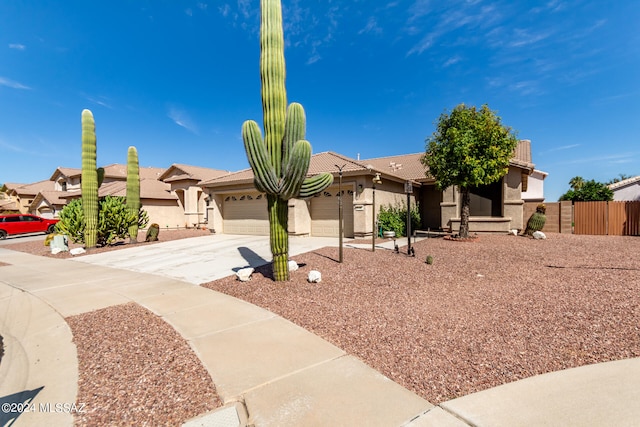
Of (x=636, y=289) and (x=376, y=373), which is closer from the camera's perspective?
(x=376, y=373)

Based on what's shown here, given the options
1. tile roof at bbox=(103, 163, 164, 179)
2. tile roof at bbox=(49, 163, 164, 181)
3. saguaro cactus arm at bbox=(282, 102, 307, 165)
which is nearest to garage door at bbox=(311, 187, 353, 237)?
saguaro cactus arm at bbox=(282, 102, 307, 165)

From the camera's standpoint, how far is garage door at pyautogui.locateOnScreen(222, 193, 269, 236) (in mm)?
17422

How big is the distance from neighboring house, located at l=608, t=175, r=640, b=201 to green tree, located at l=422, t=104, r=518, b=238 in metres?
27.5

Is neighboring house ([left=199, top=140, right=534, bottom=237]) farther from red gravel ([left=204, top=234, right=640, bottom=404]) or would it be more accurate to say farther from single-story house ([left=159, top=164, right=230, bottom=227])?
Answer: single-story house ([left=159, top=164, right=230, bottom=227])

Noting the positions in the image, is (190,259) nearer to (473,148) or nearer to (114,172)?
(473,148)

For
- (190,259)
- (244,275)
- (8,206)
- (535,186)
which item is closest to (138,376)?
(244,275)

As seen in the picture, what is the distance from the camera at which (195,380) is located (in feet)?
10.2

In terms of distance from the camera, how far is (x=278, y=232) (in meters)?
6.88

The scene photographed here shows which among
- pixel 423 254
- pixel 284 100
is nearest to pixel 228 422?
pixel 284 100

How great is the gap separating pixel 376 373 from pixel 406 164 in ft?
64.9

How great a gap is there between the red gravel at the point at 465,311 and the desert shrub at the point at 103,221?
10.5m

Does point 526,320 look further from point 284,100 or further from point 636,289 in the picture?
point 284,100

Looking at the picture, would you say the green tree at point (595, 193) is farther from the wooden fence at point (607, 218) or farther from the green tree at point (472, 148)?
the green tree at point (472, 148)

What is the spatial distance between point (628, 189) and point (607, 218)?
886 inches
